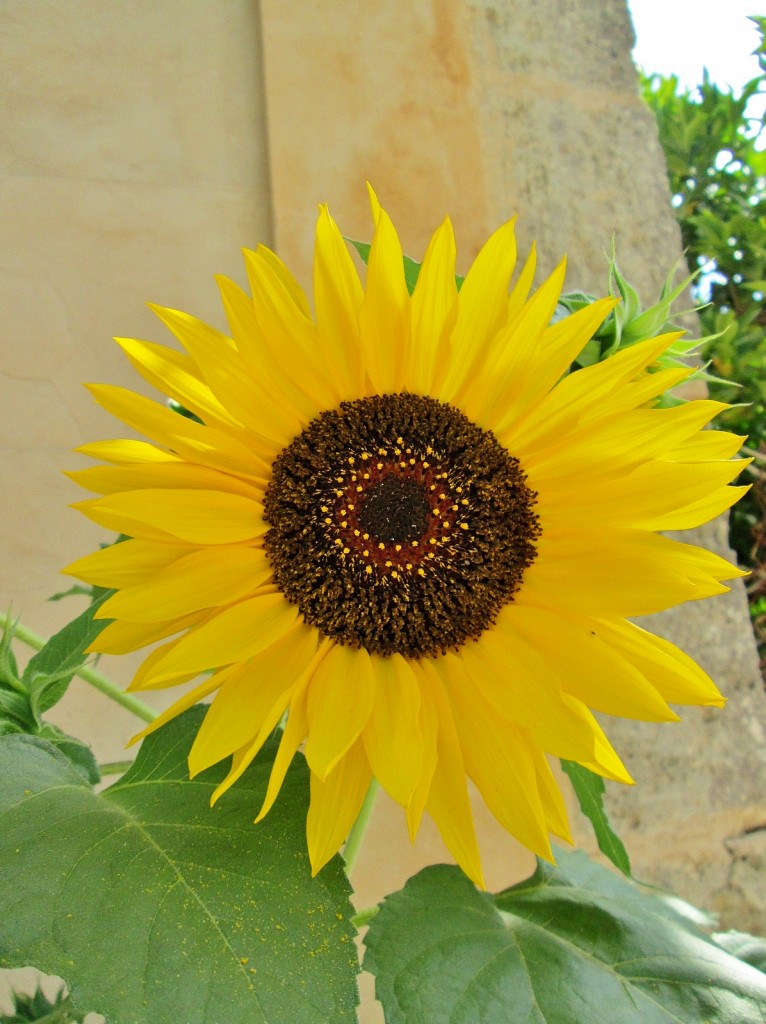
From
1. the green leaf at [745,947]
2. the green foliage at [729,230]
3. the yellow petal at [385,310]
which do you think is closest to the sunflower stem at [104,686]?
the yellow petal at [385,310]

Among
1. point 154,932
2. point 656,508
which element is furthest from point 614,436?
point 154,932

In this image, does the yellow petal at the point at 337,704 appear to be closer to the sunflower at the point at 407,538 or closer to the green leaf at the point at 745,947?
the sunflower at the point at 407,538

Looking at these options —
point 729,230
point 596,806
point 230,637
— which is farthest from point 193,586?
point 729,230

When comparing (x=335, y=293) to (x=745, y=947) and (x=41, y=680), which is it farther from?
(x=745, y=947)

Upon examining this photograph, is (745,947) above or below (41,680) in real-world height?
below

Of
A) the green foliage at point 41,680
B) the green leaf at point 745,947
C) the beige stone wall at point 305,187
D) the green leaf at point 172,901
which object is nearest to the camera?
the green leaf at point 172,901

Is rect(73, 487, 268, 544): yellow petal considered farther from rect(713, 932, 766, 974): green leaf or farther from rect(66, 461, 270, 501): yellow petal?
rect(713, 932, 766, 974): green leaf
